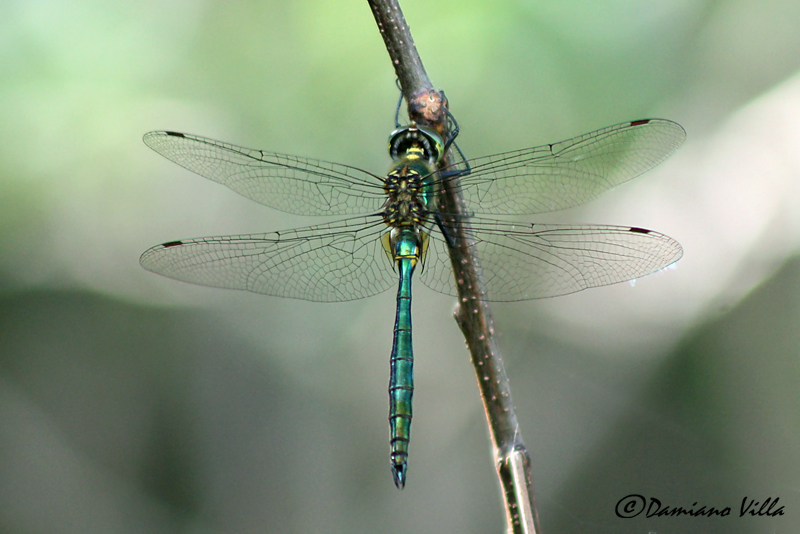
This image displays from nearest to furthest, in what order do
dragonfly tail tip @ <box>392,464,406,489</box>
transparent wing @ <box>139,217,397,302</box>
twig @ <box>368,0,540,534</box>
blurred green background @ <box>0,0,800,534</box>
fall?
twig @ <box>368,0,540,534</box> → dragonfly tail tip @ <box>392,464,406,489</box> → transparent wing @ <box>139,217,397,302</box> → blurred green background @ <box>0,0,800,534</box>

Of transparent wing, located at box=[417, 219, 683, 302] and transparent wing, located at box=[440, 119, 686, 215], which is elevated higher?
transparent wing, located at box=[440, 119, 686, 215]

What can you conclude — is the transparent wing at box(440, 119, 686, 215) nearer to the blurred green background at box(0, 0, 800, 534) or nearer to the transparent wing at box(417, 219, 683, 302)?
the transparent wing at box(417, 219, 683, 302)

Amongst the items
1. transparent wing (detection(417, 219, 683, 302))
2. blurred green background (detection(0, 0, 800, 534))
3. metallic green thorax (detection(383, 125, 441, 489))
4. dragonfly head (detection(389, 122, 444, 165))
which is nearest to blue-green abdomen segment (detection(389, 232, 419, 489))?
metallic green thorax (detection(383, 125, 441, 489))

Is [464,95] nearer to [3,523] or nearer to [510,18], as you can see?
[510,18]

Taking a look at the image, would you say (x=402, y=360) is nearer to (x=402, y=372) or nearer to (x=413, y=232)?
(x=402, y=372)

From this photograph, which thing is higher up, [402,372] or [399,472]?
[402,372]

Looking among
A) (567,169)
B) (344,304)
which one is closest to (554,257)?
(567,169)
